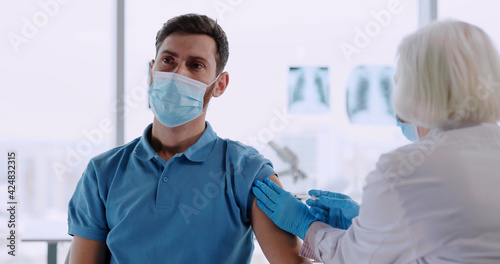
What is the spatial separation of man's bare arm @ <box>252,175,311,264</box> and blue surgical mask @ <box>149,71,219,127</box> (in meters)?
0.38

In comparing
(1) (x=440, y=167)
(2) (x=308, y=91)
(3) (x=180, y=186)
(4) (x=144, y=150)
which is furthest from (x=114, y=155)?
(2) (x=308, y=91)

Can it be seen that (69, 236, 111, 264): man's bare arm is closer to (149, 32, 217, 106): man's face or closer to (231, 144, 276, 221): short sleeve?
(231, 144, 276, 221): short sleeve

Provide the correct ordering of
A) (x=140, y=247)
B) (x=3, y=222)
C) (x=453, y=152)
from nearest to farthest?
(x=453, y=152), (x=140, y=247), (x=3, y=222)

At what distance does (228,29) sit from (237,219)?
1.51m

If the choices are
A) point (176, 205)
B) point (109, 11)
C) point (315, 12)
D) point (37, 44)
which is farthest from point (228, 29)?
point (176, 205)

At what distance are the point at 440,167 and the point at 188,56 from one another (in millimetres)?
879

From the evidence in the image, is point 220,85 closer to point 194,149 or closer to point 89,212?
point 194,149

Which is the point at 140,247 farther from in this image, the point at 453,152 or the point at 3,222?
the point at 3,222

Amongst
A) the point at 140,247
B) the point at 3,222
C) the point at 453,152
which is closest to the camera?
the point at 453,152

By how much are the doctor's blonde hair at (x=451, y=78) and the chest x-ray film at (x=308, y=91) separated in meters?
1.51

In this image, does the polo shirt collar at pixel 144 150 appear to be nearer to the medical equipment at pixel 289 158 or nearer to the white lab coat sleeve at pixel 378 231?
the white lab coat sleeve at pixel 378 231

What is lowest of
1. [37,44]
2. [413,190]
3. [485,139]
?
[413,190]

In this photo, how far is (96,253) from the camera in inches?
51.9

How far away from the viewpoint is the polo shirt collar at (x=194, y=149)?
53.1 inches
